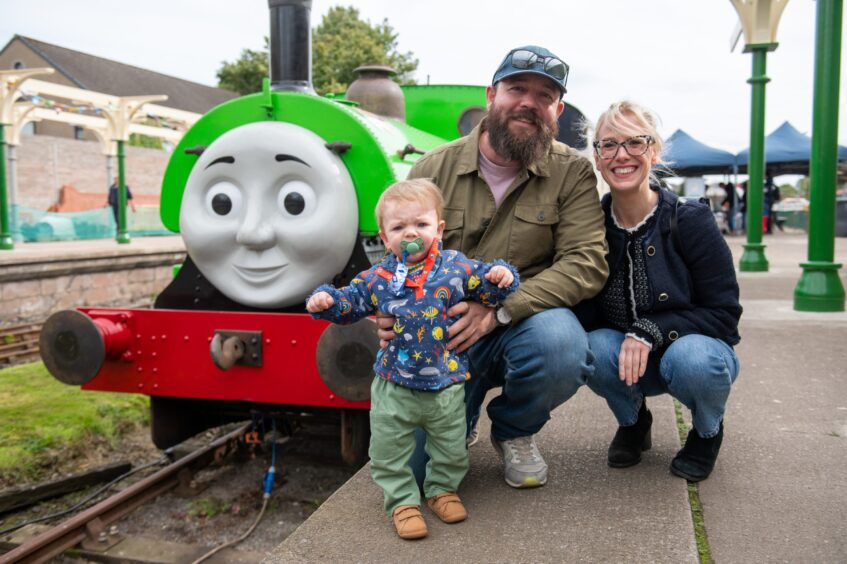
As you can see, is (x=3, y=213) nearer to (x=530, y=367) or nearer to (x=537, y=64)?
(x=537, y=64)

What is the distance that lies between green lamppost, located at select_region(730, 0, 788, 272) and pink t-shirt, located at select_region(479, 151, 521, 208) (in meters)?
6.82

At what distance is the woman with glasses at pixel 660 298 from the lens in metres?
2.15

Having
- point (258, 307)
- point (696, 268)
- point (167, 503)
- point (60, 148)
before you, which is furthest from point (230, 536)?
point (60, 148)

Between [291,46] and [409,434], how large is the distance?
7.35 feet

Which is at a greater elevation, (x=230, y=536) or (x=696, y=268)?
(x=696, y=268)

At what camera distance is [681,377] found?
6.99ft

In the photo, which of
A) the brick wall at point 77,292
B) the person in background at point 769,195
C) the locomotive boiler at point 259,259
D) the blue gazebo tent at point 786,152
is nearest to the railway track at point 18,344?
the brick wall at point 77,292

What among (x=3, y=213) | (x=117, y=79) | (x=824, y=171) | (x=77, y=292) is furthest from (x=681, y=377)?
(x=117, y=79)

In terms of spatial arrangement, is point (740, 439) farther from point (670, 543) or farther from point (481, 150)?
point (481, 150)

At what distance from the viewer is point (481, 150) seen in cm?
242

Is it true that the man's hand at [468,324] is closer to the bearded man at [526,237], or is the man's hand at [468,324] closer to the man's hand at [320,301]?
the bearded man at [526,237]

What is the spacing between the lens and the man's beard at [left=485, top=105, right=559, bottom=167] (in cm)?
228

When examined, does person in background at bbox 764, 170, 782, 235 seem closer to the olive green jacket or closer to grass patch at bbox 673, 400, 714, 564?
the olive green jacket

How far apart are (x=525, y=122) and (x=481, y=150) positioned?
0.19 meters
